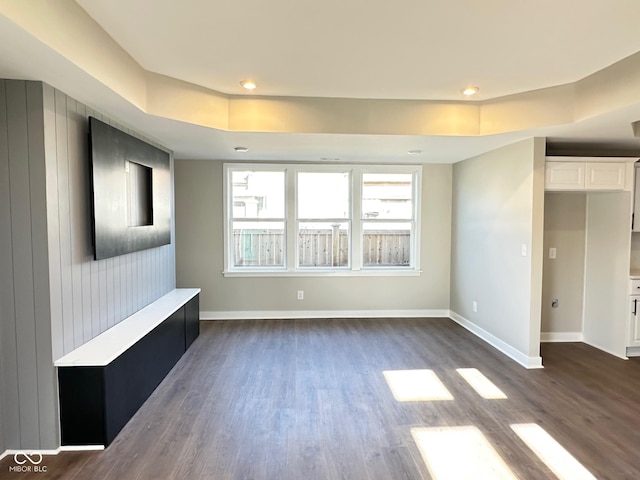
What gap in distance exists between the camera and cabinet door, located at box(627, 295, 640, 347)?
3764 millimetres

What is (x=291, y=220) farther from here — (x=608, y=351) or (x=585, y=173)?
(x=608, y=351)

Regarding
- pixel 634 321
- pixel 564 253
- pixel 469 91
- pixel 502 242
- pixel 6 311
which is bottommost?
pixel 634 321

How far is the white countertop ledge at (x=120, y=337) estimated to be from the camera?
2277 millimetres

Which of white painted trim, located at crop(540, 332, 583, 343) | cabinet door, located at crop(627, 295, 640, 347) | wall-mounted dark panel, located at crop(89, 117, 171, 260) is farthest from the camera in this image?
white painted trim, located at crop(540, 332, 583, 343)

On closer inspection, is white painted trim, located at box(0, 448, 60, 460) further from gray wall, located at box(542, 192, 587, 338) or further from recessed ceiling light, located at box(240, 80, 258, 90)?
gray wall, located at box(542, 192, 587, 338)

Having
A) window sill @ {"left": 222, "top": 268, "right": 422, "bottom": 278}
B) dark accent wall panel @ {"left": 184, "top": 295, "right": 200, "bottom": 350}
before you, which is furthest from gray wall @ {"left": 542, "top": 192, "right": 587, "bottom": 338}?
dark accent wall panel @ {"left": 184, "top": 295, "right": 200, "bottom": 350}

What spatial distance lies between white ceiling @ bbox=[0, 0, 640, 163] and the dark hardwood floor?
2.27 metres

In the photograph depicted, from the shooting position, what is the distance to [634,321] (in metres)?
3.79

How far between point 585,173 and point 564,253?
3.41 feet

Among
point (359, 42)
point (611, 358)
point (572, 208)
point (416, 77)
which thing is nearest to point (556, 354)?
point (611, 358)

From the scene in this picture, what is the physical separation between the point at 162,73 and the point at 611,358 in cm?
510

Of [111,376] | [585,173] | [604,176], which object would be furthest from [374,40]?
[604,176]

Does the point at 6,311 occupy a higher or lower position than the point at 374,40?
lower

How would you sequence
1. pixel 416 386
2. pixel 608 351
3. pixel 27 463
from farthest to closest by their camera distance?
1. pixel 608 351
2. pixel 416 386
3. pixel 27 463
